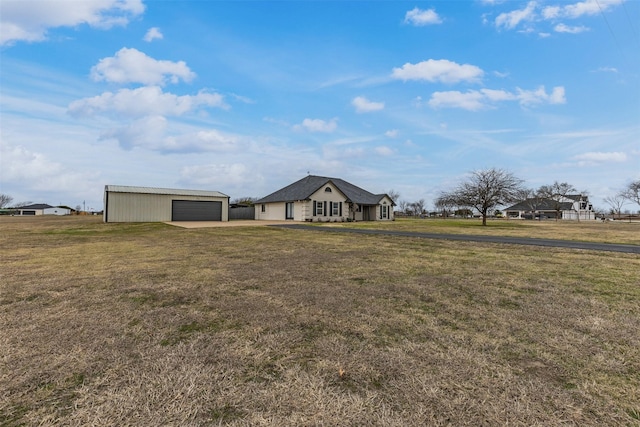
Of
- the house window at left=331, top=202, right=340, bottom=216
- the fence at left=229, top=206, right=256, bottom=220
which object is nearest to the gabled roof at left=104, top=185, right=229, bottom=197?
the fence at left=229, top=206, right=256, bottom=220

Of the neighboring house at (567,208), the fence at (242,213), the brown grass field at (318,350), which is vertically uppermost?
the neighboring house at (567,208)

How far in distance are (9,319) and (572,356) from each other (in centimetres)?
644

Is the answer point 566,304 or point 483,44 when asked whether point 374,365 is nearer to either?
point 566,304

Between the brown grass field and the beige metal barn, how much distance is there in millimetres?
24406

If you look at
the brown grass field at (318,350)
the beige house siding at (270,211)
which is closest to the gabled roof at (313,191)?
the beige house siding at (270,211)

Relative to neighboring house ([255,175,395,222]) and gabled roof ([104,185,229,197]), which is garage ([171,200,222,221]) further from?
neighboring house ([255,175,395,222])

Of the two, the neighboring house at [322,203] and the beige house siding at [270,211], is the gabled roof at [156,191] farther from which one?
the neighboring house at [322,203]

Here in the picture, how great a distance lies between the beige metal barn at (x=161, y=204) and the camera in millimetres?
26875

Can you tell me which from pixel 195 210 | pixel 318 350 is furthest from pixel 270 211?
pixel 318 350

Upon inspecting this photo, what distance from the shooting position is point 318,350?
2916 millimetres

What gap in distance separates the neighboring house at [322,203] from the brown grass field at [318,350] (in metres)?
26.2

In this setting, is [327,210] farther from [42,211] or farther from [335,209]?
[42,211]

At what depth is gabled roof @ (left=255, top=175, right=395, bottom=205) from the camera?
108 feet

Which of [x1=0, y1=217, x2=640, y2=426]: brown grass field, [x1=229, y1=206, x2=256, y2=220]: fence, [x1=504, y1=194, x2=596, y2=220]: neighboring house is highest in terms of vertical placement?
[x1=504, y1=194, x2=596, y2=220]: neighboring house
